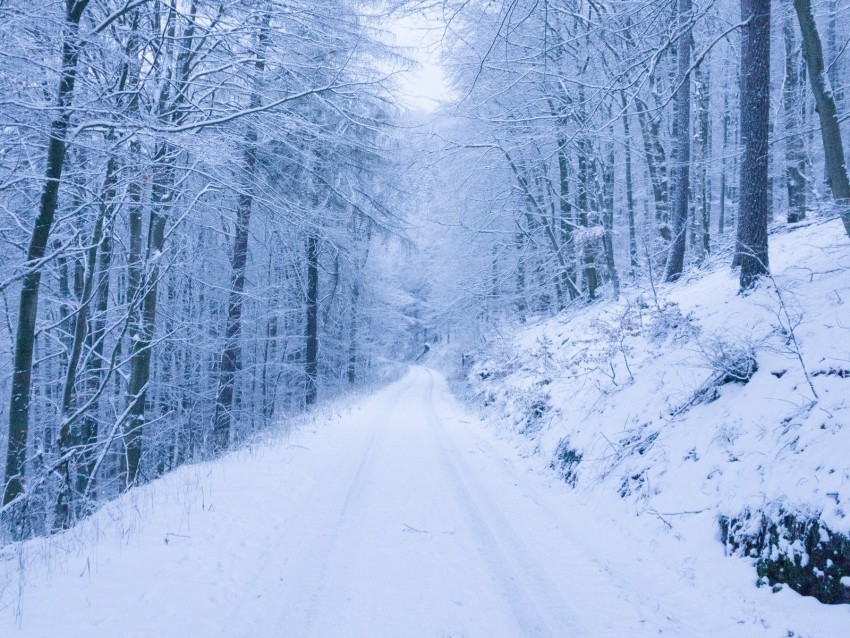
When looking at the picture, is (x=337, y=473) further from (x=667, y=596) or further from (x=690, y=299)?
(x=690, y=299)

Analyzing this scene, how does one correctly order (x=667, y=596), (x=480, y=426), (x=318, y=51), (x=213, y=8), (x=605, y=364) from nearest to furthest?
(x=667, y=596) → (x=213, y=8) → (x=318, y=51) → (x=605, y=364) → (x=480, y=426)

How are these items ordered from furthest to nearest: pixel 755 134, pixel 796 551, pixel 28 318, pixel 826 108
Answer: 1. pixel 755 134
2. pixel 826 108
3. pixel 28 318
4. pixel 796 551

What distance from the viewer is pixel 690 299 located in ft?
30.0

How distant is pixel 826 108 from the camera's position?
6883 mm

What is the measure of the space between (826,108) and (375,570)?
8.85 meters

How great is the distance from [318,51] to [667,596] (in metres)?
8.51

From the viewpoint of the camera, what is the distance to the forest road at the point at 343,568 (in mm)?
3471

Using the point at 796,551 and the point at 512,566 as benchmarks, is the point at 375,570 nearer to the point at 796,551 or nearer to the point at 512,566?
the point at 512,566

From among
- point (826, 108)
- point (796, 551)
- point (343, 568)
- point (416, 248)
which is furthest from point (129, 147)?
point (416, 248)

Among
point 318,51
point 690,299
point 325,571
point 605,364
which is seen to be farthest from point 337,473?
point 690,299

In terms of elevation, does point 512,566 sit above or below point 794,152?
below

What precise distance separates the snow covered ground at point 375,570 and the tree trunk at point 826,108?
5.80 m

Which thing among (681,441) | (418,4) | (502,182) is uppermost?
(502,182)

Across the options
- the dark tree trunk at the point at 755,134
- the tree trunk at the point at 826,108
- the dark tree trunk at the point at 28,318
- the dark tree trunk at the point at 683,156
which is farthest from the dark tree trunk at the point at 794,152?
the dark tree trunk at the point at 28,318
